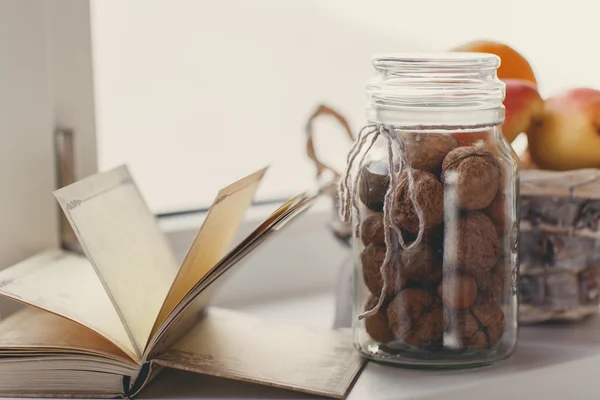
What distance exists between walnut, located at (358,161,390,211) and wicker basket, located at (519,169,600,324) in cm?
16

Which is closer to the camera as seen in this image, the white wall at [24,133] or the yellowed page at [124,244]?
the yellowed page at [124,244]

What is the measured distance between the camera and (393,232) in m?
0.68

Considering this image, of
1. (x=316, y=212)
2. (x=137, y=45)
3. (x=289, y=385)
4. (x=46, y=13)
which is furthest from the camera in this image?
(x=316, y=212)

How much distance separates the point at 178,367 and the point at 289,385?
9cm

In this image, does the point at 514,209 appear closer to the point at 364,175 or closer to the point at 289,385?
the point at 364,175

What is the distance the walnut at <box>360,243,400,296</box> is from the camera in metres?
0.68

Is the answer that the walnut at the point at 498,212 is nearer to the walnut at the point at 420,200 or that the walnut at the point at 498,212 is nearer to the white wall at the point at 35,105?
the walnut at the point at 420,200

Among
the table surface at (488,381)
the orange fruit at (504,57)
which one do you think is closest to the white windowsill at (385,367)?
the table surface at (488,381)

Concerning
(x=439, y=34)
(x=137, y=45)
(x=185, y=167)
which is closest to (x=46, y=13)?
(x=137, y=45)

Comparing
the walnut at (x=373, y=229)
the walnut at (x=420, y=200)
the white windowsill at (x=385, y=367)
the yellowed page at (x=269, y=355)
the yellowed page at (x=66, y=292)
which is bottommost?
the white windowsill at (x=385, y=367)

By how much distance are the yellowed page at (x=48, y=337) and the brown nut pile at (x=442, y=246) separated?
0.73 ft

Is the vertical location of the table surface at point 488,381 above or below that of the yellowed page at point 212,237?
below

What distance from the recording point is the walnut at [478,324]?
68 centimetres

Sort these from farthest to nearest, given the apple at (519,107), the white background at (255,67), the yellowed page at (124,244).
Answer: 1. the white background at (255,67)
2. the apple at (519,107)
3. the yellowed page at (124,244)
